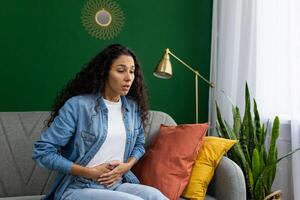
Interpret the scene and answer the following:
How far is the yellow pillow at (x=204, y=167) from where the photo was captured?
2141mm

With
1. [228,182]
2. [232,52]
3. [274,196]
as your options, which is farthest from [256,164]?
[232,52]

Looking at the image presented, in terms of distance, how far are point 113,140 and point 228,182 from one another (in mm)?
641

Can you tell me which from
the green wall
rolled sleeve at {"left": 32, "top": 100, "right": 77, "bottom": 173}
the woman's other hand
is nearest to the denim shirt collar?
rolled sleeve at {"left": 32, "top": 100, "right": 77, "bottom": 173}

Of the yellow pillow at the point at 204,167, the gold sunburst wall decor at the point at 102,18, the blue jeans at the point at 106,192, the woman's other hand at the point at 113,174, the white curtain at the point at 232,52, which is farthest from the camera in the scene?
the gold sunburst wall decor at the point at 102,18

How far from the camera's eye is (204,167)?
7.16ft

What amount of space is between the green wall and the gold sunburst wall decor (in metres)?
0.04

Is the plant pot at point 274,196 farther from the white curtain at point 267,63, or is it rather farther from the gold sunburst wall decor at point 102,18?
the gold sunburst wall decor at point 102,18

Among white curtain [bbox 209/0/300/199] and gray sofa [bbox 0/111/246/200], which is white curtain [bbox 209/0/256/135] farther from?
A: gray sofa [bbox 0/111/246/200]

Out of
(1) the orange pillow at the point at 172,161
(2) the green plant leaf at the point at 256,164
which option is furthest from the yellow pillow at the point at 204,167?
(2) the green plant leaf at the point at 256,164

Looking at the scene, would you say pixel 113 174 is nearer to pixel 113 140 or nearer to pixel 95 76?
pixel 113 140

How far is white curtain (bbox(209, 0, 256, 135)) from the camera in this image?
2.94 m

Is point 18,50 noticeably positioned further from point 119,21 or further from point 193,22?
point 193,22

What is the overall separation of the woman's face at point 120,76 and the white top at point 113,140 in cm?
8

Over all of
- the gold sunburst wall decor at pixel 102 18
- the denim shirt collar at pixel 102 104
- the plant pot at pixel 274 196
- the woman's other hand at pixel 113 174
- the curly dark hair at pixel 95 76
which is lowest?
the plant pot at pixel 274 196
